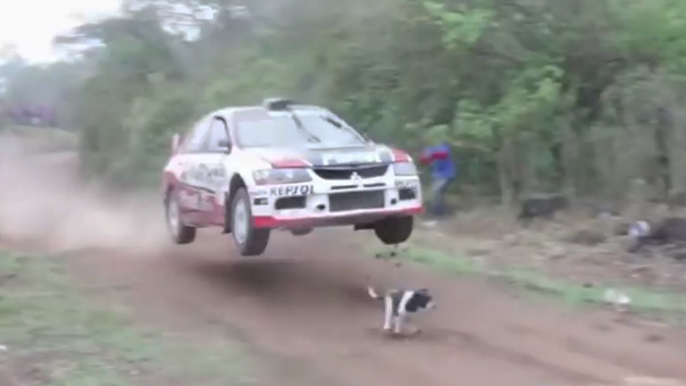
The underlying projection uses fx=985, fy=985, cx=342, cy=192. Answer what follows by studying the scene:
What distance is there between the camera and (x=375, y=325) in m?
8.20

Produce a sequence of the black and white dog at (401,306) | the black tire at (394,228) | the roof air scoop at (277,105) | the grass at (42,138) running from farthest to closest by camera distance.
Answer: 1. the grass at (42,138)
2. the roof air scoop at (277,105)
3. the black tire at (394,228)
4. the black and white dog at (401,306)

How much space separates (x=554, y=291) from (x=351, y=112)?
8699mm

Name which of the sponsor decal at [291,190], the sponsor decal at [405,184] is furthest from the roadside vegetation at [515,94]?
the sponsor decal at [291,190]

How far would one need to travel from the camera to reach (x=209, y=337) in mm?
7820

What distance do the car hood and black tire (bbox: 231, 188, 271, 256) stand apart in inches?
17.1

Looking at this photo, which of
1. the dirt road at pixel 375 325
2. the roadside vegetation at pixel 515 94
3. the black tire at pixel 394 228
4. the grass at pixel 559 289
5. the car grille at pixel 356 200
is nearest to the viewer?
the dirt road at pixel 375 325

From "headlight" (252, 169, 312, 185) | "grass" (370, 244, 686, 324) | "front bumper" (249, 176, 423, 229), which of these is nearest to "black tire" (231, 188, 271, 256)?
"front bumper" (249, 176, 423, 229)

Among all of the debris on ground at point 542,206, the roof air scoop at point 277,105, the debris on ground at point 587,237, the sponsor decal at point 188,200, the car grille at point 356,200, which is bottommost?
the debris on ground at point 587,237

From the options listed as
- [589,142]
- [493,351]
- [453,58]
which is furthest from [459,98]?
[493,351]

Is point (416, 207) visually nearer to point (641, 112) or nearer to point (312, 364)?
point (312, 364)

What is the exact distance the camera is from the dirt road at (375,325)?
6820mm

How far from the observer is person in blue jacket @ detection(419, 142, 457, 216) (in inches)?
610

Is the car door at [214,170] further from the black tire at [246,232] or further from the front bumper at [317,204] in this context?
the front bumper at [317,204]

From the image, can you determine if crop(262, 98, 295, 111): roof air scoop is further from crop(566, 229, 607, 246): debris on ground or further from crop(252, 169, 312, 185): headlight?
crop(566, 229, 607, 246): debris on ground
